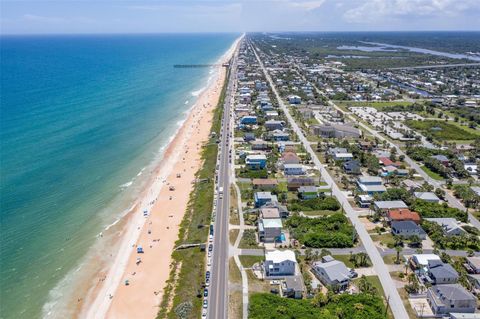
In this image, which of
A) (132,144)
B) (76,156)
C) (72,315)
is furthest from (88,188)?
(72,315)

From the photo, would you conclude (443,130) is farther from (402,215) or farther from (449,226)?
(402,215)

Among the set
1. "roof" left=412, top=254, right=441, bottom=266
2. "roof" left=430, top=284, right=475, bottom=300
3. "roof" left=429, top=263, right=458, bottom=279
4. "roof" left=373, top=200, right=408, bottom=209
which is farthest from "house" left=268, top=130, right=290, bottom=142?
"roof" left=430, top=284, right=475, bottom=300

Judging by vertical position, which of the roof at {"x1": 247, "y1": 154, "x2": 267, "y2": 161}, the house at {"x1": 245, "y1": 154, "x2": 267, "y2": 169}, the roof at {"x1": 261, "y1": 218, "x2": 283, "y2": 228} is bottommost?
the roof at {"x1": 261, "y1": 218, "x2": 283, "y2": 228}

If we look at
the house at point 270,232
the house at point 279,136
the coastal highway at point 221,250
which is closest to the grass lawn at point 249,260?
the coastal highway at point 221,250

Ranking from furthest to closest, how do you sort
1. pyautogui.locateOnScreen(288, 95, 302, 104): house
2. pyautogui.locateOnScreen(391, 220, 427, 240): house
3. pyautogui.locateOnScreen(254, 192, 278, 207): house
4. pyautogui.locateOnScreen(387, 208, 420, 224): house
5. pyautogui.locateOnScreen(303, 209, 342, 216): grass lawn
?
1. pyautogui.locateOnScreen(288, 95, 302, 104): house
2. pyautogui.locateOnScreen(254, 192, 278, 207): house
3. pyautogui.locateOnScreen(303, 209, 342, 216): grass lawn
4. pyautogui.locateOnScreen(387, 208, 420, 224): house
5. pyautogui.locateOnScreen(391, 220, 427, 240): house

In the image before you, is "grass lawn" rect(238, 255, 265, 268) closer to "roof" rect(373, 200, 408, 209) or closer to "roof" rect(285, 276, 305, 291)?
"roof" rect(285, 276, 305, 291)

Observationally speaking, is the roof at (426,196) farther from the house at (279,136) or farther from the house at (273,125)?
the house at (273,125)

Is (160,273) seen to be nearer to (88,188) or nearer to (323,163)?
(88,188)
